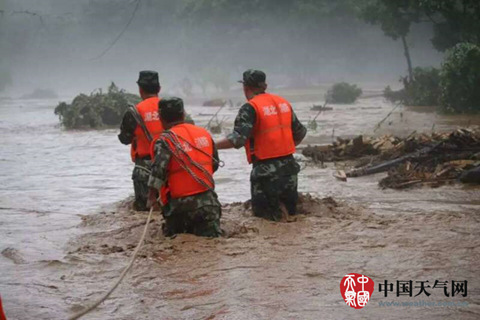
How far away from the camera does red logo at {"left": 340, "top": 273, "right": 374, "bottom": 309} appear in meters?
4.58

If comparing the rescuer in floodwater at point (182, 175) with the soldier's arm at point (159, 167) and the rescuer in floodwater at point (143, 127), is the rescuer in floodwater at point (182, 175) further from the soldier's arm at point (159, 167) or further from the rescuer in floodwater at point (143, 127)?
the rescuer in floodwater at point (143, 127)

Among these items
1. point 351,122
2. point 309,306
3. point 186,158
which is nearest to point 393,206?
point 186,158

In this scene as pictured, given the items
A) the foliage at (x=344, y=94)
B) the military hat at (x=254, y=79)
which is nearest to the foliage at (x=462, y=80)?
the foliage at (x=344, y=94)

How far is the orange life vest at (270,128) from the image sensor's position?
6812 mm

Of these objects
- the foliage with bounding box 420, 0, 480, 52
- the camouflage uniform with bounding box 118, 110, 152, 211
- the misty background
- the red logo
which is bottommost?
the red logo

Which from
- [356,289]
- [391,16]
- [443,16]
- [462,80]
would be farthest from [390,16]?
[356,289]

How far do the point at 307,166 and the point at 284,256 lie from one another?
6.56m

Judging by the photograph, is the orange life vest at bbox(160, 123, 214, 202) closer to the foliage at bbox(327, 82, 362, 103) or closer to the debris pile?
the debris pile

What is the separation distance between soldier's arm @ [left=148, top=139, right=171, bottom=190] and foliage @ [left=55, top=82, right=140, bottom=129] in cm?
1773

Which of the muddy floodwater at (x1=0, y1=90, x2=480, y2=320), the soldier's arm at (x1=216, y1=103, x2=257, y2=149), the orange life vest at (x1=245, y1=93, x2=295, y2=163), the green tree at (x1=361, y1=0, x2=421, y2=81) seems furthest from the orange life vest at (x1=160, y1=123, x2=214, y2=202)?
the green tree at (x1=361, y1=0, x2=421, y2=81)

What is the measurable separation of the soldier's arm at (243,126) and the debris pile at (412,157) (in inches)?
146

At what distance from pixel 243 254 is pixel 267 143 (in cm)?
142

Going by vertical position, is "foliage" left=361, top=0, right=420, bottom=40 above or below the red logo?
above

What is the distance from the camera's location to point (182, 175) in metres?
5.92
